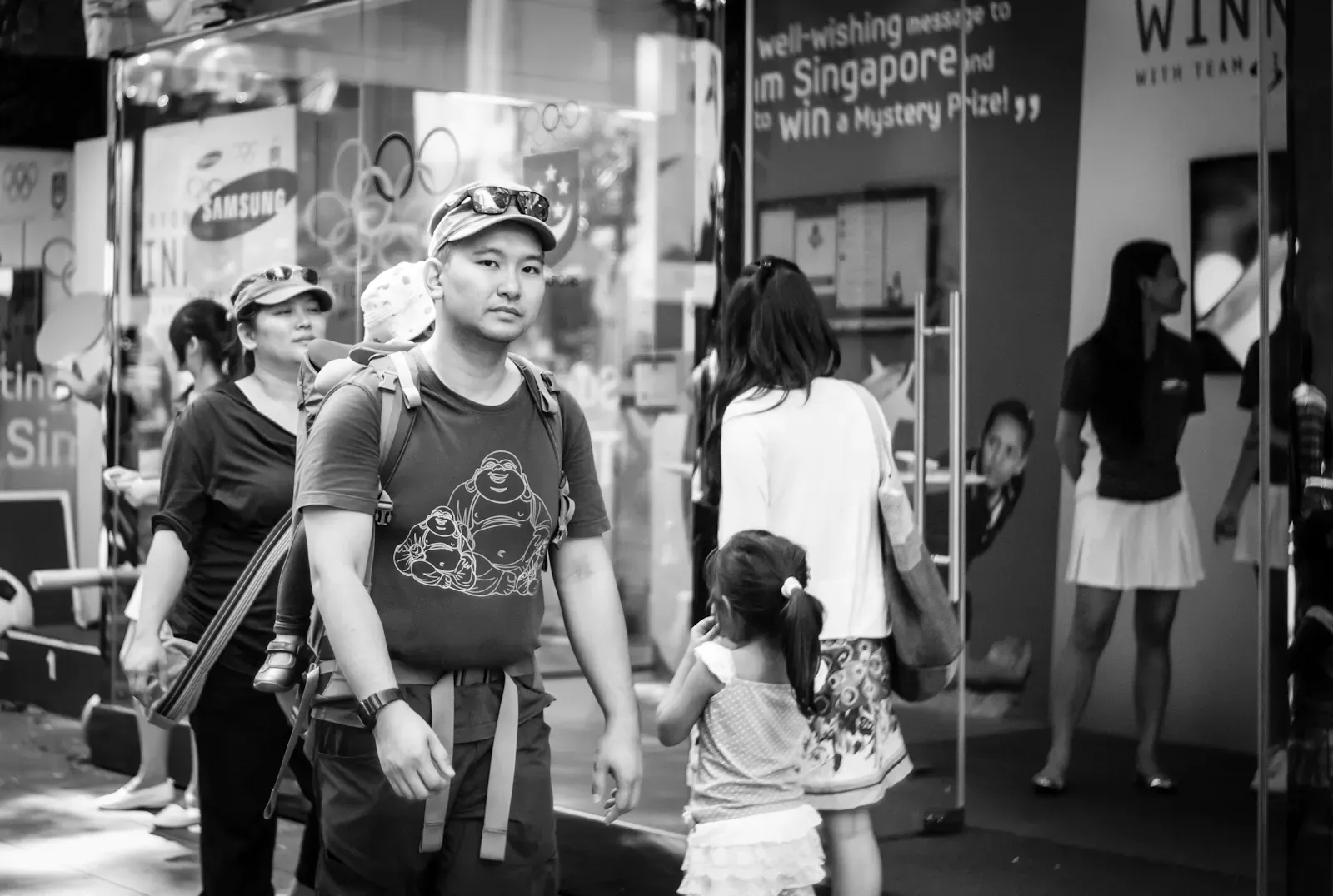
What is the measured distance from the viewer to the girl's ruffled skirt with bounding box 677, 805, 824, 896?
13.7 feet

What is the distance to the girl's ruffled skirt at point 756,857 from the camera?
164 inches

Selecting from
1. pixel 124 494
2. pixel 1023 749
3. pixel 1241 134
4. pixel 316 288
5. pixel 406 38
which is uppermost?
pixel 406 38

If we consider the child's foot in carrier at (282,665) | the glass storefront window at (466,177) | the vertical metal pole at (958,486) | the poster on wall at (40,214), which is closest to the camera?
the child's foot in carrier at (282,665)

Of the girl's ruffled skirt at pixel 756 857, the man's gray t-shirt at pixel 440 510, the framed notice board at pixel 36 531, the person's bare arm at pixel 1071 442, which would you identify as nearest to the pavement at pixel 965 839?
the person's bare arm at pixel 1071 442

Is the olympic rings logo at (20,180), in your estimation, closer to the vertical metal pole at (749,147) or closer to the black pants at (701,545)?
the vertical metal pole at (749,147)

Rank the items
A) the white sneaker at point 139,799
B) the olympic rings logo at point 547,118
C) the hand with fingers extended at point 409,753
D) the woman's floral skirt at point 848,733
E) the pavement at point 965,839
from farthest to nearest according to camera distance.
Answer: the white sneaker at point 139,799 → the olympic rings logo at point 547,118 → the pavement at point 965,839 → the woman's floral skirt at point 848,733 → the hand with fingers extended at point 409,753

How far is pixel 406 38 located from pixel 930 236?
2.38 meters

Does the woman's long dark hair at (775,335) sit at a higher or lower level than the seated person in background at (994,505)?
higher

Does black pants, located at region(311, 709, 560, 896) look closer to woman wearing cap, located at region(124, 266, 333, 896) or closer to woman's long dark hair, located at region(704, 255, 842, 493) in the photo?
woman wearing cap, located at region(124, 266, 333, 896)

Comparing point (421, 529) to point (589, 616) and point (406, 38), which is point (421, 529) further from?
point (406, 38)

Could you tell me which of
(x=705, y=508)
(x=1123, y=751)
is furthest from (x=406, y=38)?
(x=1123, y=751)

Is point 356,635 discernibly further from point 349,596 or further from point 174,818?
point 174,818

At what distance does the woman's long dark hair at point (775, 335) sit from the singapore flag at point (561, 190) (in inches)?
68.7

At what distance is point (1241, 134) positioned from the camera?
5355 millimetres
